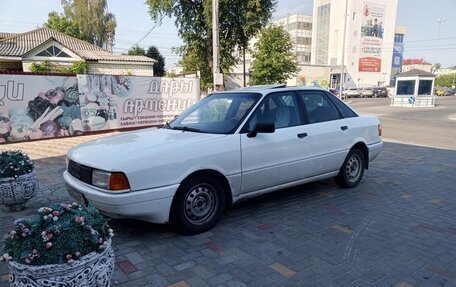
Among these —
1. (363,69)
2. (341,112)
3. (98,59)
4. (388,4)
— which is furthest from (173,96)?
(388,4)

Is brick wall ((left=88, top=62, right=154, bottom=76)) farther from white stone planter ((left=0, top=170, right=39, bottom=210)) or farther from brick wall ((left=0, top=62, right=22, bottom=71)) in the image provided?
white stone planter ((left=0, top=170, right=39, bottom=210))

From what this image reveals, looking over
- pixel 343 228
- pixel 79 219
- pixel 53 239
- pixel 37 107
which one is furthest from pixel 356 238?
pixel 37 107

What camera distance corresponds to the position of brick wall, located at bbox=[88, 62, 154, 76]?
30.4m

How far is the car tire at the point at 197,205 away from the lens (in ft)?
12.0

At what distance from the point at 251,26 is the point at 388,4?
71.1 metres

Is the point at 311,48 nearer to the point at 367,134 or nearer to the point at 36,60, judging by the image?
the point at 36,60

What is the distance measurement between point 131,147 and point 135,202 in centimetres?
67

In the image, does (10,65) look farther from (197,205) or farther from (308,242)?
(308,242)

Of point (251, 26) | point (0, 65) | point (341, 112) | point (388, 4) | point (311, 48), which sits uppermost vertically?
point (388, 4)

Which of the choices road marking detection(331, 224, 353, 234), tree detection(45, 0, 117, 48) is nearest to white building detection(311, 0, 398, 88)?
tree detection(45, 0, 117, 48)

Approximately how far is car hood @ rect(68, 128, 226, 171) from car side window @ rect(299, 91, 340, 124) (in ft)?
5.41

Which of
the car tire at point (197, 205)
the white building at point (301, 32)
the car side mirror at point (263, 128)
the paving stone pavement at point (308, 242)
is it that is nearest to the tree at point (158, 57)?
the paving stone pavement at point (308, 242)

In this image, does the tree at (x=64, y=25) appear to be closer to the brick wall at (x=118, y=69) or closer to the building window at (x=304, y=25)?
the brick wall at (x=118, y=69)

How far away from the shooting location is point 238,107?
4480mm
